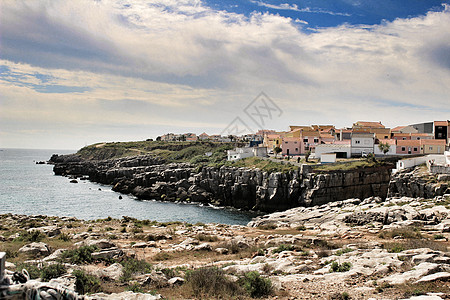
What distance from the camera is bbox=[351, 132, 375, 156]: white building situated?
58.3 m

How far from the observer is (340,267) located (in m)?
12.4

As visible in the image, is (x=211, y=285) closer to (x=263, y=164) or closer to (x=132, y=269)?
(x=132, y=269)

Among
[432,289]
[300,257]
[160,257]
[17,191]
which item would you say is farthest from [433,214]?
[17,191]

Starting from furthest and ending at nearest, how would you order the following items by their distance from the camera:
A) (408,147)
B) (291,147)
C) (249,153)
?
(249,153)
(291,147)
(408,147)

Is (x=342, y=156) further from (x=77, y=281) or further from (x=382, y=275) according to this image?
(x=77, y=281)

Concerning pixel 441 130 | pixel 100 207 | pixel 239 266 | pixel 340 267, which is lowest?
pixel 100 207

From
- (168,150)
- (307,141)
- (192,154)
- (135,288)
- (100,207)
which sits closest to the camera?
(135,288)

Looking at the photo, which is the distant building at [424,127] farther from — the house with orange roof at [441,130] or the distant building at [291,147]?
the distant building at [291,147]

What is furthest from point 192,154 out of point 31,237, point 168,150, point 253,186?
point 31,237

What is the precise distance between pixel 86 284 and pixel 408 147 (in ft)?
201

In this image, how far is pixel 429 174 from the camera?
38.9 m

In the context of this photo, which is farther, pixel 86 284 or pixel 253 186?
pixel 253 186

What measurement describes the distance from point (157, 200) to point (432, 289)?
57402 millimetres

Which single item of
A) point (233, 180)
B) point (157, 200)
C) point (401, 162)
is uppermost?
point (401, 162)
